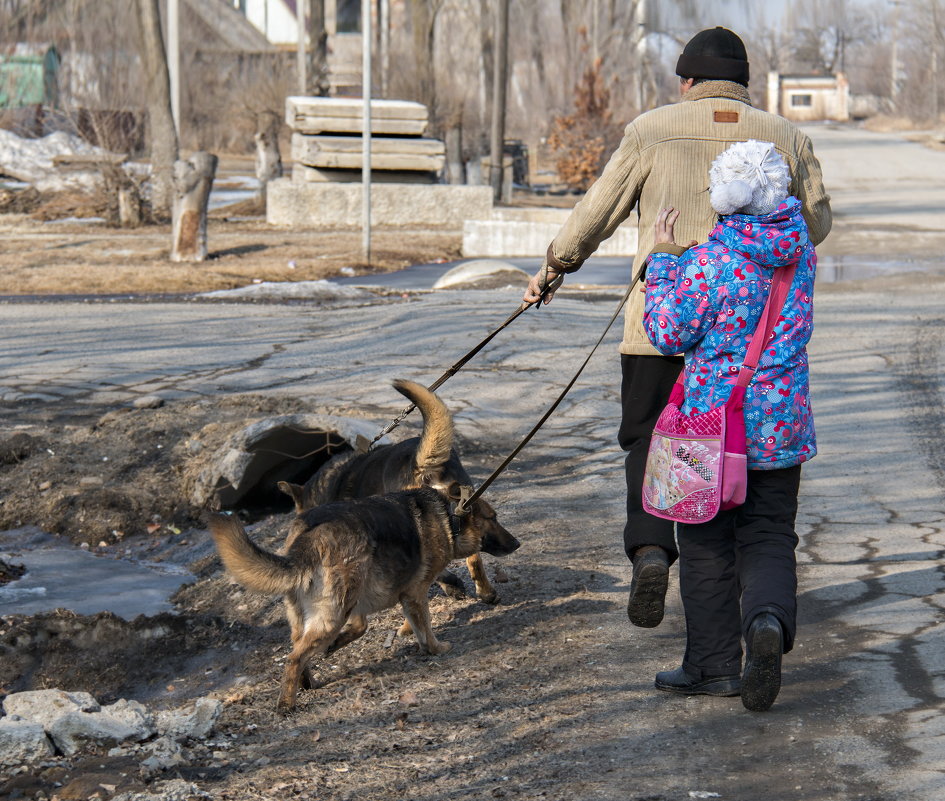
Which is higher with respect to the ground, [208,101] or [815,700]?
[208,101]

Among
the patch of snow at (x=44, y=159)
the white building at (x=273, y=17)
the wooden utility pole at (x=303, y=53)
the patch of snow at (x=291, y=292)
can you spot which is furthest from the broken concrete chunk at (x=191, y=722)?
the white building at (x=273, y=17)

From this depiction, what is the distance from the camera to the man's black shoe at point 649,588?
3.73 metres

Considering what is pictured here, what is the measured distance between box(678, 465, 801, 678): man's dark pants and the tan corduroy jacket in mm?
591

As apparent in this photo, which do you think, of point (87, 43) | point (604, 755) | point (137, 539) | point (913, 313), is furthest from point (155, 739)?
point (87, 43)

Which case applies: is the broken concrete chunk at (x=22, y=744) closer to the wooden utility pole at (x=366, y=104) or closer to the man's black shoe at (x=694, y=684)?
the man's black shoe at (x=694, y=684)

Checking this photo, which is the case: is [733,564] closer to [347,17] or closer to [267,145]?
[267,145]

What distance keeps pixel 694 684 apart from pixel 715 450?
80 cm

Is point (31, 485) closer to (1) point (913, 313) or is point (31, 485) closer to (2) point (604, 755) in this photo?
(2) point (604, 755)

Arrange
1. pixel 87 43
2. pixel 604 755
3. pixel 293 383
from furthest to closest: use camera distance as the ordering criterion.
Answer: pixel 87 43, pixel 293 383, pixel 604 755

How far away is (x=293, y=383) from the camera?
888 cm

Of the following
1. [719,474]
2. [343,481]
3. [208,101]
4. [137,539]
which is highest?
[208,101]

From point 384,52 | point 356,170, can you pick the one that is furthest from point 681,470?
point 384,52

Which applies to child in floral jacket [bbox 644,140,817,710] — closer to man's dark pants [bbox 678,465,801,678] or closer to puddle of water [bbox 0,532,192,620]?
man's dark pants [bbox 678,465,801,678]

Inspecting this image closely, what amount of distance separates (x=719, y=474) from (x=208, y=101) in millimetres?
40760
